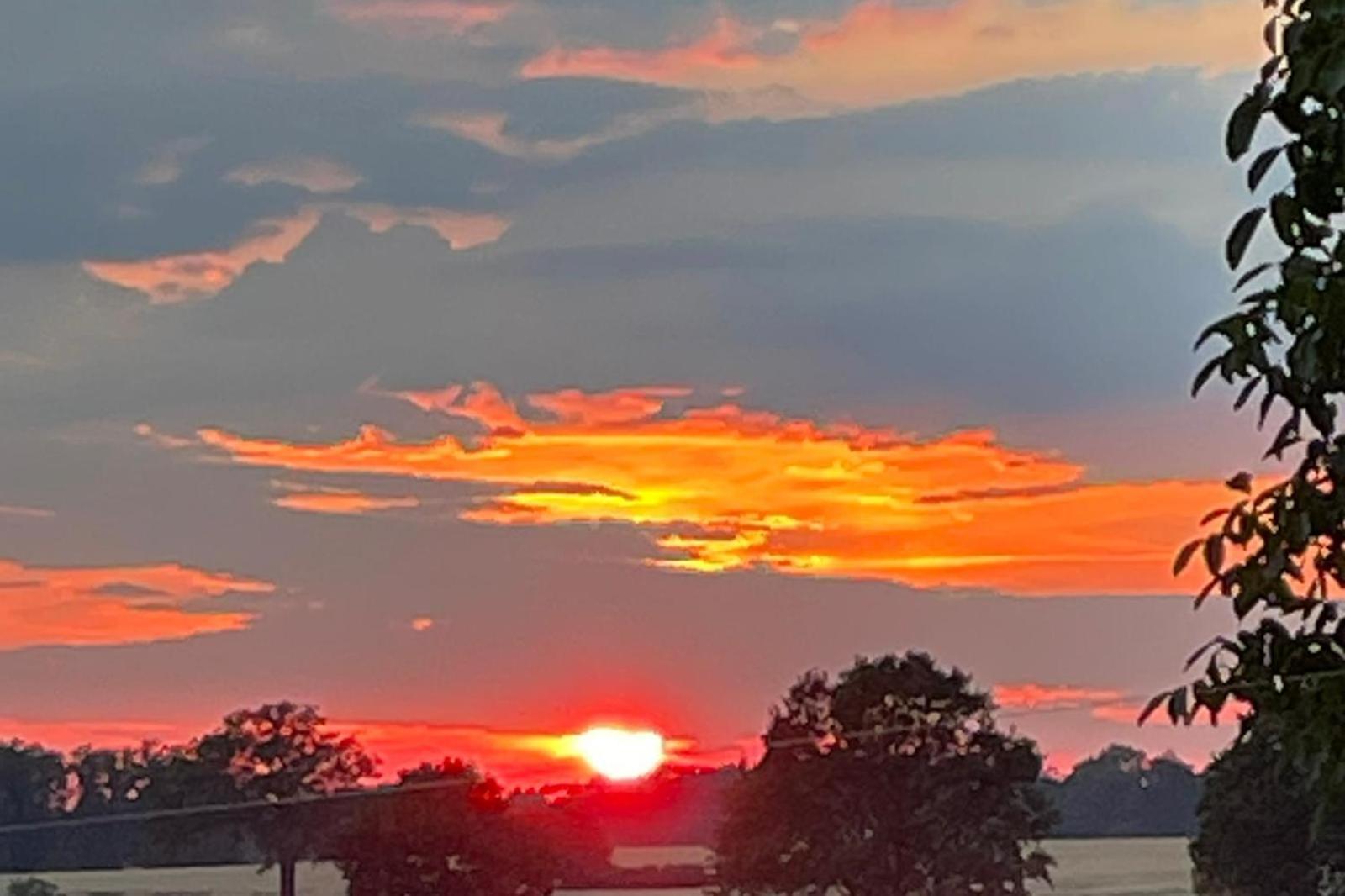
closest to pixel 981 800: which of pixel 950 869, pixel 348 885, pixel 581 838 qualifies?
pixel 950 869

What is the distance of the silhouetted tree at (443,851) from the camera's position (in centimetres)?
5438

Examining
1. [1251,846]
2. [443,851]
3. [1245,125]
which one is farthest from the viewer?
[443,851]

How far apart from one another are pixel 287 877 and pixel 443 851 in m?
3.97

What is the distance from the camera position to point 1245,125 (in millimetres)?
5262

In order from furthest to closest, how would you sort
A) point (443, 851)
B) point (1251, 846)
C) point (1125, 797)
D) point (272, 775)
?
point (1125, 797) < point (443, 851) < point (272, 775) < point (1251, 846)

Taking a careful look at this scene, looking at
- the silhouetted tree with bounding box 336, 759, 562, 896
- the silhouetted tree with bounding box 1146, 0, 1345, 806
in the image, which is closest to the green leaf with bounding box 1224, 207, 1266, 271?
the silhouetted tree with bounding box 1146, 0, 1345, 806

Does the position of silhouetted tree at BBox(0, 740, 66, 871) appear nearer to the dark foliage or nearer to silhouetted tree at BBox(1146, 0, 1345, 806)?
the dark foliage

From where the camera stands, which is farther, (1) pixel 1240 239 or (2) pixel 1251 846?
(2) pixel 1251 846

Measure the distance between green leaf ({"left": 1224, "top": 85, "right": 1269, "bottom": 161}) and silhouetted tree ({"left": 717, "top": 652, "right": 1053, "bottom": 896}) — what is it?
171ft

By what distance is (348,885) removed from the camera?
56.5 meters

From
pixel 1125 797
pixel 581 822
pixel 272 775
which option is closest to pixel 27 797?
pixel 272 775

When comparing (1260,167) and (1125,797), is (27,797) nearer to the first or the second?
(1125,797)

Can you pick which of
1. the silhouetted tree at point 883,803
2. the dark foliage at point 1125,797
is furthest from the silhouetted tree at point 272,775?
the dark foliage at point 1125,797

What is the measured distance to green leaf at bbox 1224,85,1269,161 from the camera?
5246 mm
